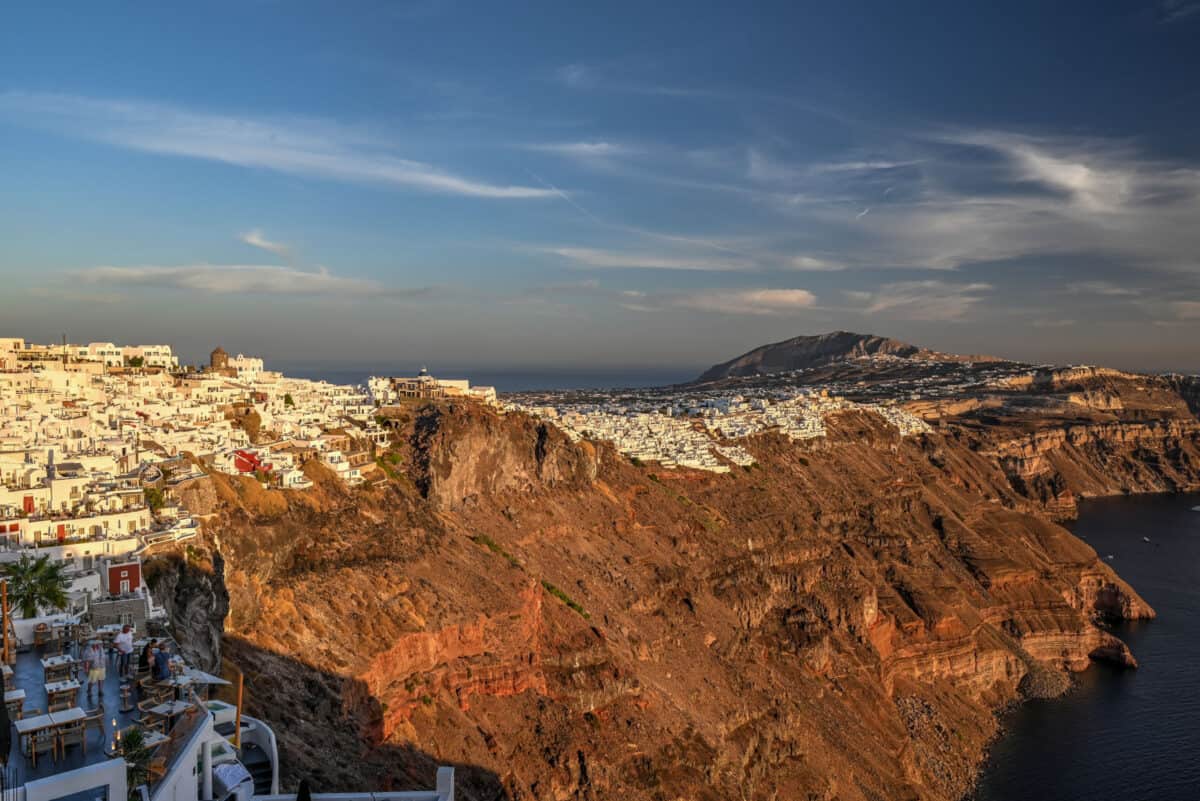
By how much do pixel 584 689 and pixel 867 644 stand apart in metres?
30.9

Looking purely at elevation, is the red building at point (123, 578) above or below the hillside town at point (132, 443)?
below

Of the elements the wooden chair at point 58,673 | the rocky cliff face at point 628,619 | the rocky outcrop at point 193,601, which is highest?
the wooden chair at point 58,673

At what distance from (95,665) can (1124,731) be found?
7059cm

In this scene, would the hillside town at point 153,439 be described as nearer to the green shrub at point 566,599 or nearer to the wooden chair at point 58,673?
the wooden chair at point 58,673

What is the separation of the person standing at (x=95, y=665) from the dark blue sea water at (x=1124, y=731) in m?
55.5

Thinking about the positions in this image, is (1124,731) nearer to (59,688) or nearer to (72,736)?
(72,736)

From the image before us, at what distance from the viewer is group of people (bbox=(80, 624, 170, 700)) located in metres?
18.5

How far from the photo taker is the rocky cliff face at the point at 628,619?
1481 inches

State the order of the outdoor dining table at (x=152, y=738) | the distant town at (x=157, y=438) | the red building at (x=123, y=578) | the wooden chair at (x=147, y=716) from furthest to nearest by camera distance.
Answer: the distant town at (x=157, y=438), the red building at (x=123, y=578), the wooden chair at (x=147, y=716), the outdoor dining table at (x=152, y=738)

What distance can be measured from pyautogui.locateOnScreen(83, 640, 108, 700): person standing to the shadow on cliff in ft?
34.8

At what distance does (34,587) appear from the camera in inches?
923

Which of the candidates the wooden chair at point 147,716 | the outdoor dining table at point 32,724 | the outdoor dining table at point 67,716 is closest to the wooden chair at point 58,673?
the wooden chair at point 147,716

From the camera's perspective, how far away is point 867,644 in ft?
224

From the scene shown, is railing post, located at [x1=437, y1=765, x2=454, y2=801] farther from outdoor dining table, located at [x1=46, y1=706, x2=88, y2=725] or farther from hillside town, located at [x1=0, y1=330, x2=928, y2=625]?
hillside town, located at [x1=0, y1=330, x2=928, y2=625]
